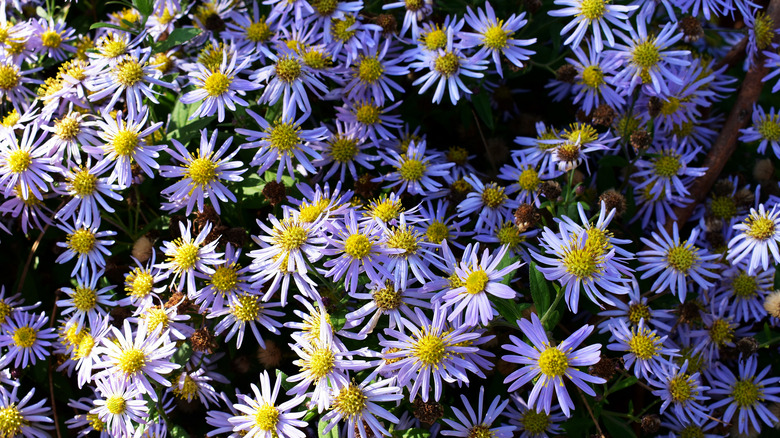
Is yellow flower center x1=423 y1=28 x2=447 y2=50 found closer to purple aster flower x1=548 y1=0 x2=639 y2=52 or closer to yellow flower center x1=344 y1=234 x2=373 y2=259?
purple aster flower x1=548 y1=0 x2=639 y2=52

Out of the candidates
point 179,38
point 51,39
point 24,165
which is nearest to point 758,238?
point 179,38

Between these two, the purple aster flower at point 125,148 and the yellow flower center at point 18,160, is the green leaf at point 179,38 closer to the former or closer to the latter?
the purple aster flower at point 125,148

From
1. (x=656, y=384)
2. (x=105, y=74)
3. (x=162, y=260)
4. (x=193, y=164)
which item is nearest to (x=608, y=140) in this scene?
(x=656, y=384)

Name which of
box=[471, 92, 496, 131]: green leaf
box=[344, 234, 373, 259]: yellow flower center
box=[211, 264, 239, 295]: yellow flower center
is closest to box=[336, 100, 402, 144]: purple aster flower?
box=[471, 92, 496, 131]: green leaf

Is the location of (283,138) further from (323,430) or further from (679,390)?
(679,390)

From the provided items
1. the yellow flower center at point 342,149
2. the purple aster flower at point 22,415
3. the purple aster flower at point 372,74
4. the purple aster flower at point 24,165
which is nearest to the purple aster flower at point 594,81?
the purple aster flower at point 372,74

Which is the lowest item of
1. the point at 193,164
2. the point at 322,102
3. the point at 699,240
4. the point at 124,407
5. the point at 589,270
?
the point at 124,407

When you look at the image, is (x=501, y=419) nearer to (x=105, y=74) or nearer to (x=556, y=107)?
(x=556, y=107)
